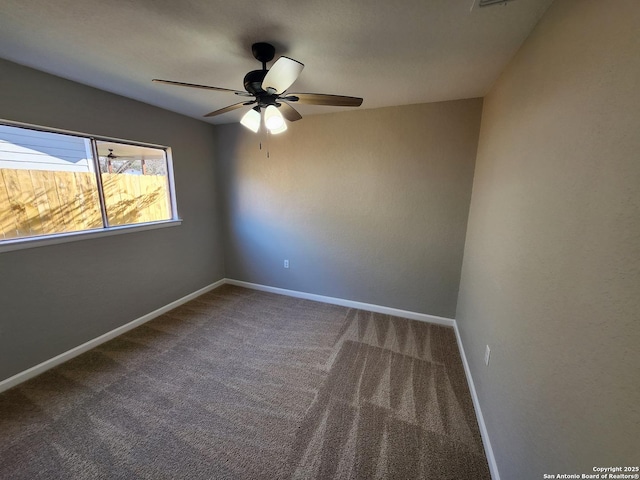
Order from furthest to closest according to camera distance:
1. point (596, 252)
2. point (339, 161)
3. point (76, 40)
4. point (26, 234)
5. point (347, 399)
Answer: point (339, 161) → point (26, 234) → point (347, 399) → point (76, 40) → point (596, 252)

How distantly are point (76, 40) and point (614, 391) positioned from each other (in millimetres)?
2905

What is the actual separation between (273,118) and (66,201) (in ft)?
6.75

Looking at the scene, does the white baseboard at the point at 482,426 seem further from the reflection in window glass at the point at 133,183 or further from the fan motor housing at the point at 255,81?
the reflection in window glass at the point at 133,183

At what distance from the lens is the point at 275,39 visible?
1447 mm

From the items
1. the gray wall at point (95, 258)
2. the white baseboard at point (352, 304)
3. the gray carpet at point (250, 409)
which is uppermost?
the gray wall at point (95, 258)

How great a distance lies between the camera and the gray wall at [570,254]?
66 cm

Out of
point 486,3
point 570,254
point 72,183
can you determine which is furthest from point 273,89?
point 72,183

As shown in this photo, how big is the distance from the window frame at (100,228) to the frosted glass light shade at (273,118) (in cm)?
183

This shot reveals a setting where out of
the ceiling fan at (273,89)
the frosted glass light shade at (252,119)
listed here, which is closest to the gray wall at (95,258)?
the ceiling fan at (273,89)

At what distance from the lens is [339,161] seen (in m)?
2.89

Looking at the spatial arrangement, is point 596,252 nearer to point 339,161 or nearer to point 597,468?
point 597,468

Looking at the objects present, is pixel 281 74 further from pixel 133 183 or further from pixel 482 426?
pixel 482 426

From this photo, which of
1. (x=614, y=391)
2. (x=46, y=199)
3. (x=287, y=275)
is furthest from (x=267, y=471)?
(x=46, y=199)

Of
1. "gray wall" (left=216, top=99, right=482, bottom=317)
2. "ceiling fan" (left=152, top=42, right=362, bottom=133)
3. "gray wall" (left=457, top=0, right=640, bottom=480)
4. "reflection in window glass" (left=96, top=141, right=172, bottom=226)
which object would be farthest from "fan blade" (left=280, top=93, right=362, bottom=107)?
"reflection in window glass" (left=96, top=141, right=172, bottom=226)
